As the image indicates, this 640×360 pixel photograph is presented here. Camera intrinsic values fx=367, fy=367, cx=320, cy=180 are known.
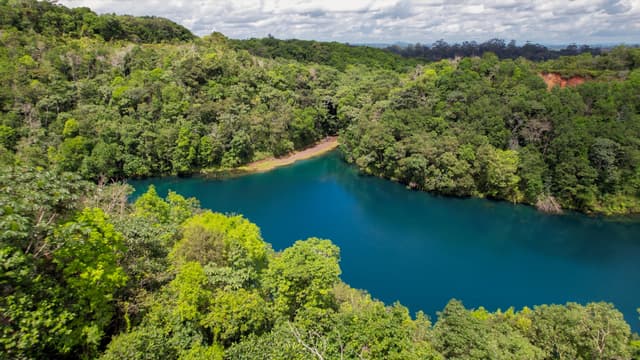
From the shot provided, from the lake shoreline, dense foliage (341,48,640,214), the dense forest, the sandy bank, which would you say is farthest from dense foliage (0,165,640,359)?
the sandy bank

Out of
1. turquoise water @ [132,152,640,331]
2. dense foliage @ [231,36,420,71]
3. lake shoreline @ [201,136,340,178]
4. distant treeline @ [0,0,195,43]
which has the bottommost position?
turquoise water @ [132,152,640,331]

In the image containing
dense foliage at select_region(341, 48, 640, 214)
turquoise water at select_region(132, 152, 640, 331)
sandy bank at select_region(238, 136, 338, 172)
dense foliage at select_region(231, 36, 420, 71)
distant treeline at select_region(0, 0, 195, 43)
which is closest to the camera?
turquoise water at select_region(132, 152, 640, 331)

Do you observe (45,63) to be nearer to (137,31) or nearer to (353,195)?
(137,31)

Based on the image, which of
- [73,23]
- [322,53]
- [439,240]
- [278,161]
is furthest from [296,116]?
[322,53]

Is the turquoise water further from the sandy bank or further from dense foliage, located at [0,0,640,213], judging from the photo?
the sandy bank

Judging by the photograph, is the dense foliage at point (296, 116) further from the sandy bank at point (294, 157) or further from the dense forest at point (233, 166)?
the sandy bank at point (294, 157)

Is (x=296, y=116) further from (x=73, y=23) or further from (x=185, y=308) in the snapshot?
(x=185, y=308)

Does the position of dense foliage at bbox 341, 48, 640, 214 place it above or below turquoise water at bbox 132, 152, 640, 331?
above
